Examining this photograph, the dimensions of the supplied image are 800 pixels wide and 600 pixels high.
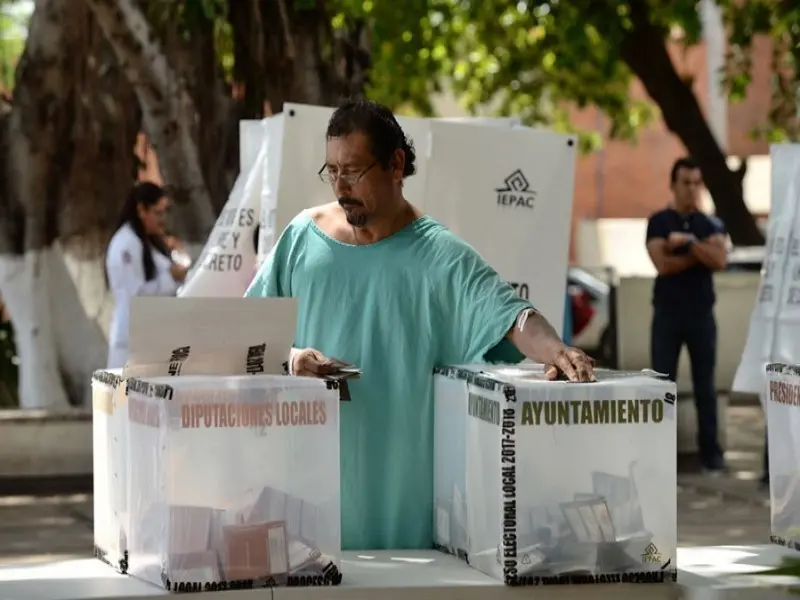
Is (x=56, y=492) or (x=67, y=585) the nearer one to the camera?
(x=67, y=585)

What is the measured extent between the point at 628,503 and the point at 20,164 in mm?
10237

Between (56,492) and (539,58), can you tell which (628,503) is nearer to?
(56,492)

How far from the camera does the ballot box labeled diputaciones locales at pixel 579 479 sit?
4.63 m

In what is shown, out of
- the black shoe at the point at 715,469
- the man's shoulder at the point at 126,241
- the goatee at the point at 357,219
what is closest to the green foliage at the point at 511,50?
the black shoe at the point at 715,469

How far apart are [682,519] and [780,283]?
1469mm

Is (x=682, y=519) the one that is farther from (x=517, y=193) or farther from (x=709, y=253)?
(x=517, y=193)

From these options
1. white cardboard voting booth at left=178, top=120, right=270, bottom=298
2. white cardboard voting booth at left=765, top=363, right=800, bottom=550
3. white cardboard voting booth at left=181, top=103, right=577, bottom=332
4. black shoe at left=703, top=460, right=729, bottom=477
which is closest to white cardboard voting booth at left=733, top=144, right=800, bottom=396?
white cardboard voting booth at left=181, top=103, right=577, bottom=332

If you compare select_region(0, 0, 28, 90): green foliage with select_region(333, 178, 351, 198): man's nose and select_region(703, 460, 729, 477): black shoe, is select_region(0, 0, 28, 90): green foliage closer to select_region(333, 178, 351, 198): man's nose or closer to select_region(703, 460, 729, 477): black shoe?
select_region(703, 460, 729, 477): black shoe

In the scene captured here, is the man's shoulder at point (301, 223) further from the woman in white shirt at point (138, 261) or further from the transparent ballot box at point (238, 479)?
the woman in white shirt at point (138, 261)

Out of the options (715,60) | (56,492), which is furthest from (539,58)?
(715,60)

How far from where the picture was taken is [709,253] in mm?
12055

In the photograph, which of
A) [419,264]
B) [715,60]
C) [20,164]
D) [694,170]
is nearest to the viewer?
[419,264]

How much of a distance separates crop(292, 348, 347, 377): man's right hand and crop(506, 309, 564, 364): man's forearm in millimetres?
517

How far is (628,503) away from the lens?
4.70 m
